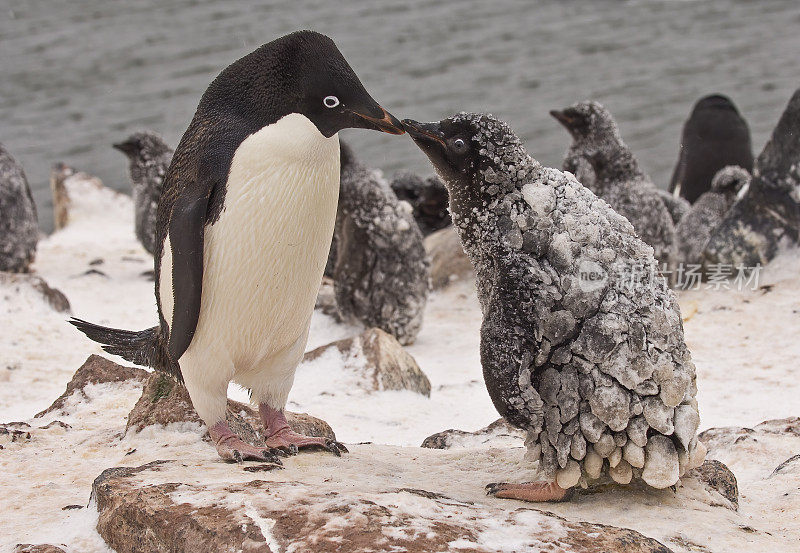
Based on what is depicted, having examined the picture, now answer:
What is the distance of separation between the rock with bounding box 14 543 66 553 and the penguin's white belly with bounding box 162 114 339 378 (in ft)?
2.99

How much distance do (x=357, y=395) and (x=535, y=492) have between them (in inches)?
87.1

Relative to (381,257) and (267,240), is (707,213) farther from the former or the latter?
(267,240)

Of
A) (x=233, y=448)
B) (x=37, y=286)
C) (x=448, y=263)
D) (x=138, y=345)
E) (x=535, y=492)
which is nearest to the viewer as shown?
(x=535, y=492)

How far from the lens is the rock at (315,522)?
2.58 meters

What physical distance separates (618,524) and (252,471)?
1.18 m

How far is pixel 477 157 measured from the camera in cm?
327

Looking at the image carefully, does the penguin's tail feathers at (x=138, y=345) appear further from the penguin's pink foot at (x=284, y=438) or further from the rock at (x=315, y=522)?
the rock at (x=315, y=522)

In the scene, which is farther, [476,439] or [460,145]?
[476,439]

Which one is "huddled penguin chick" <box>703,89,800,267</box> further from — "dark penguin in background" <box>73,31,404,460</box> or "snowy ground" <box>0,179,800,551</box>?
"dark penguin in background" <box>73,31,404,460</box>

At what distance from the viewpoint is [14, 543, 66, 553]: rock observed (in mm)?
2818

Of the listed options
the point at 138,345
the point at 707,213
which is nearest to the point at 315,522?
the point at 138,345

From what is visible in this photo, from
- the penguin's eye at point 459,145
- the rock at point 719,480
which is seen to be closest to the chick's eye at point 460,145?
the penguin's eye at point 459,145

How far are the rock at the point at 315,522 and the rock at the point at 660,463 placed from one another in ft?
1.27

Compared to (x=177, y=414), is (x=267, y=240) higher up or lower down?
higher up
